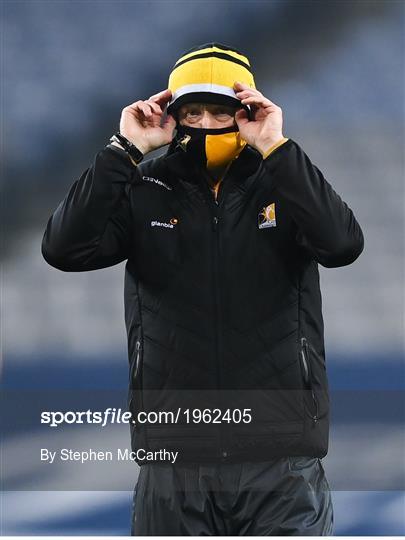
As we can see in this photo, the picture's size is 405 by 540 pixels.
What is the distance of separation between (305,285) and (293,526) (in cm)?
59

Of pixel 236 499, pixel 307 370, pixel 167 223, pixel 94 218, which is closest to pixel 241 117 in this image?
pixel 167 223

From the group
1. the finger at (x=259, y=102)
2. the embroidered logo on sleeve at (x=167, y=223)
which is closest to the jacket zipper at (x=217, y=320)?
the embroidered logo on sleeve at (x=167, y=223)

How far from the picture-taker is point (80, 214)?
2238mm

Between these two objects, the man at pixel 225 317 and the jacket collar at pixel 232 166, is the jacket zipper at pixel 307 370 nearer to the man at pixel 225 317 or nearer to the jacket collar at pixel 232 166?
the man at pixel 225 317

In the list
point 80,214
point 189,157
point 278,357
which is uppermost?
point 189,157

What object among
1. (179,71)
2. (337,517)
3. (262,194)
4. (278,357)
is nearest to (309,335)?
(278,357)

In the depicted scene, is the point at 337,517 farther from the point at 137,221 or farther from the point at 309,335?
the point at 137,221

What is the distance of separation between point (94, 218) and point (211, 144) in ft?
1.27

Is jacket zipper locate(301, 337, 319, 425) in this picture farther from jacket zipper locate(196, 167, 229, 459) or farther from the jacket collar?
the jacket collar

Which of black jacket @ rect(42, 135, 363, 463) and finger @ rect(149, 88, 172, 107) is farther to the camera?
finger @ rect(149, 88, 172, 107)

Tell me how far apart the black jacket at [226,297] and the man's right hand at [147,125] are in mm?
93

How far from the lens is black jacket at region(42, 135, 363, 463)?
2.19m

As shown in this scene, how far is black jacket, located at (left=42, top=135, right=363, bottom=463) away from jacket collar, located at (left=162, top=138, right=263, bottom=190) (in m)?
0.05

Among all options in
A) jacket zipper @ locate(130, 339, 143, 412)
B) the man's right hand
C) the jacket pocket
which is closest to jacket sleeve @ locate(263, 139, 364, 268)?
the jacket pocket
